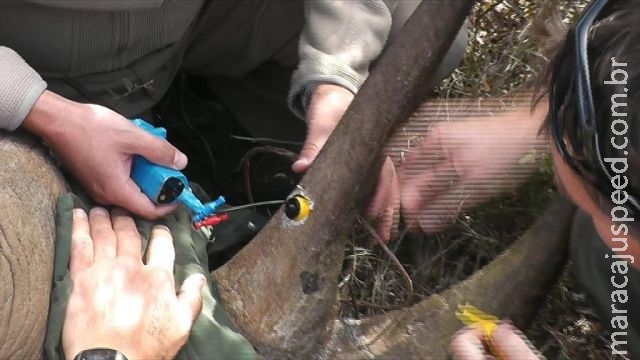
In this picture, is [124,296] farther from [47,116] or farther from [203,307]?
[47,116]

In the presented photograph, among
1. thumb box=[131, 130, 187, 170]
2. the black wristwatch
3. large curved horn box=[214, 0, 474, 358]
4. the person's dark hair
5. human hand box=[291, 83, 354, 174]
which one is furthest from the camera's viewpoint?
human hand box=[291, 83, 354, 174]

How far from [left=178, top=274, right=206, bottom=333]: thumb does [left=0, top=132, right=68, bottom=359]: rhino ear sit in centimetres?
27

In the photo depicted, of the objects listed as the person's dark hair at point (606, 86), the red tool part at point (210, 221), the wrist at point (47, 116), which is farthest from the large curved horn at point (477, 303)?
the wrist at point (47, 116)

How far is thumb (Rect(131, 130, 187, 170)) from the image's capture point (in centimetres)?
187

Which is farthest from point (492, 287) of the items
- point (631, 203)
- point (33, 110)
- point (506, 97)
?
point (33, 110)

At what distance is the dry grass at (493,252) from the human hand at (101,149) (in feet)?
2.07

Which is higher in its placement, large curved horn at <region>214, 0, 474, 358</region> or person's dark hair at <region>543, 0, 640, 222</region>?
person's dark hair at <region>543, 0, 640, 222</region>

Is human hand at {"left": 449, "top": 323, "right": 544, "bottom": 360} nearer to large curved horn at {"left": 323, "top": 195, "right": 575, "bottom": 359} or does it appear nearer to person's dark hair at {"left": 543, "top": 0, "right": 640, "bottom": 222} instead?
large curved horn at {"left": 323, "top": 195, "right": 575, "bottom": 359}

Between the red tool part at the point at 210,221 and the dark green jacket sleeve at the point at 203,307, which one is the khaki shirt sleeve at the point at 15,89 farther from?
the red tool part at the point at 210,221

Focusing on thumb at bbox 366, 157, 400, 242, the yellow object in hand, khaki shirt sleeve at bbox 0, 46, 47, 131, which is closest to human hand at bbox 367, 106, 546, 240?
thumb at bbox 366, 157, 400, 242

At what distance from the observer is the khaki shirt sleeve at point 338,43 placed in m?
2.29

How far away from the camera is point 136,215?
1870 mm

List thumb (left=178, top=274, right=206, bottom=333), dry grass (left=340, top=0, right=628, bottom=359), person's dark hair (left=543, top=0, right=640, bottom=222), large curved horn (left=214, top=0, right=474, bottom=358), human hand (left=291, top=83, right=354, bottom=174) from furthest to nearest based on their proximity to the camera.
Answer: dry grass (left=340, top=0, right=628, bottom=359) < human hand (left=291, top=83, right=354, bottom=174) < large curved horn (left=214, top=0, right=474, bottom=358) < thumb (left=178, top=274, right=206, bottom=333) < person's dark hair (left=543, top=0, right=640, bottom=222)

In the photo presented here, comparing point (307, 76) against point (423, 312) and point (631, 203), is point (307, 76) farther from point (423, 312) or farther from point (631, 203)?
point (631, 203)
